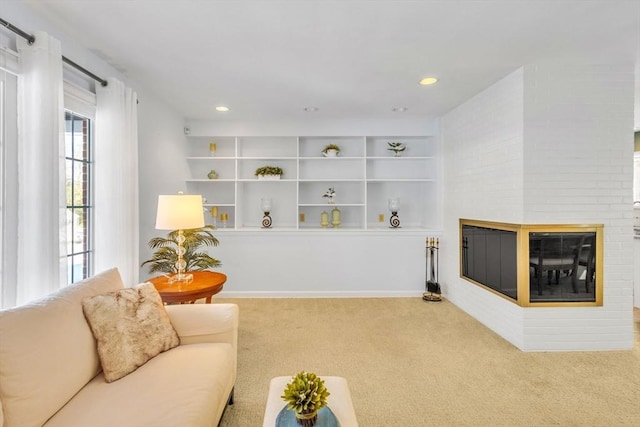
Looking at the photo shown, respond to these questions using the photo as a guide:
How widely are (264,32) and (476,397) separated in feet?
9.37

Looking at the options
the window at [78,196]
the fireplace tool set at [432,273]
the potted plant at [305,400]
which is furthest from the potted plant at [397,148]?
the potted plant at [305,400]

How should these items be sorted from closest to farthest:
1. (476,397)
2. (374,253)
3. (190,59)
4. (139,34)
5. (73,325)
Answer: (73,325)
(476,397)
(139,34)
(190,59)
(374,253)

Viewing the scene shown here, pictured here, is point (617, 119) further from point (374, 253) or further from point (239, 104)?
point (239, 104)

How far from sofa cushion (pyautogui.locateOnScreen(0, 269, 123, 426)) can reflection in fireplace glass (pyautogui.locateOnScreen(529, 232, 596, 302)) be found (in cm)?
327

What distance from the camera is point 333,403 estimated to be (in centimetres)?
140

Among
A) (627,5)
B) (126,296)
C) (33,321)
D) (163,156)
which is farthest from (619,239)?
(163,156)

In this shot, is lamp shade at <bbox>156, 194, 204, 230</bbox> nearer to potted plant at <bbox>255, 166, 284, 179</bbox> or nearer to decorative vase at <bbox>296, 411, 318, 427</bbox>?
decorative vase at <bbox>296, 411, 318, 427</bbox>

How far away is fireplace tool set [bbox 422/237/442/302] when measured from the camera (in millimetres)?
4195

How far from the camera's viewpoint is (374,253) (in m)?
4.40

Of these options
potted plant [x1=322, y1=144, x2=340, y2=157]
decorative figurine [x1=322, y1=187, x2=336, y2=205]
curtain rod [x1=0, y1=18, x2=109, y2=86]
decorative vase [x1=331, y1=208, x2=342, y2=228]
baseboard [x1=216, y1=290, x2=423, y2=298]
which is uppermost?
curtain rod [x1=0, y1=18, x2=109, y2=86]

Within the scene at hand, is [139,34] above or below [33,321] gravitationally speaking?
above

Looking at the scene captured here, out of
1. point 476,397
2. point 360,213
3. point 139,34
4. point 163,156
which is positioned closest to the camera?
point 476,397

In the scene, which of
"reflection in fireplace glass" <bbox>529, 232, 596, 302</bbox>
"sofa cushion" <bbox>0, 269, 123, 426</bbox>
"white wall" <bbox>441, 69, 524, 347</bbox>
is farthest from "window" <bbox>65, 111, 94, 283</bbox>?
"reflection in fireplace glass" <bbox>529, 232, 596, 302</bbox>

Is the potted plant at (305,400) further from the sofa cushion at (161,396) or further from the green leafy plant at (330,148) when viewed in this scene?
the green leafy plant at (330,148)
